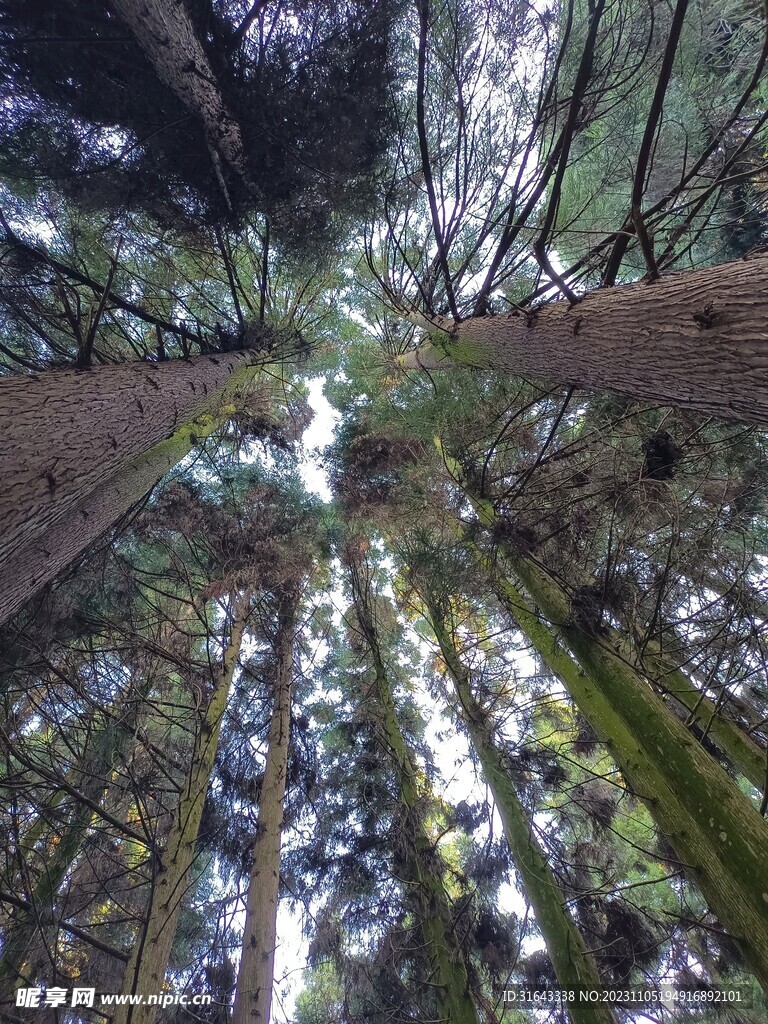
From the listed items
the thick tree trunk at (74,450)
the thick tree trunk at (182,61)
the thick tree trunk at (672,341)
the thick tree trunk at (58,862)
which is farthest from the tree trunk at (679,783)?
the thick tree trunk at (182,61)

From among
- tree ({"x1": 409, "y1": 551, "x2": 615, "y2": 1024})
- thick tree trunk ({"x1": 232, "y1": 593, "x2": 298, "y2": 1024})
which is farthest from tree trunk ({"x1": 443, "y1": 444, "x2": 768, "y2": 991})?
thick tree trunk ({"x1": 232, "y1": 593, "x2": 298, "y2": 1024})

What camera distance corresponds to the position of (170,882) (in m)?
3.50

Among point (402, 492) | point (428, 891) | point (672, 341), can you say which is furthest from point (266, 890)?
point (672, 341)

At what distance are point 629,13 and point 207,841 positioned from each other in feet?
32.1

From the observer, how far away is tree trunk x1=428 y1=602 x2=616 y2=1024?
3.10 metres

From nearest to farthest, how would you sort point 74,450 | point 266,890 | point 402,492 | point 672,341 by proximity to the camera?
point 672,341 → point 74,450 → point 266,890 → point 402,492

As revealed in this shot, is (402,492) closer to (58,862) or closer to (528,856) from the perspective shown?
(528,856)

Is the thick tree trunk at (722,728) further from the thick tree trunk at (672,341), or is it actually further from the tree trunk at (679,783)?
the thick tree trunk at (672,341)

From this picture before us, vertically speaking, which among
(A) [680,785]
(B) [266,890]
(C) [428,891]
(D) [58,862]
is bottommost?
(A) [680,785]

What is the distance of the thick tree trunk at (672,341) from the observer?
1.72 metres

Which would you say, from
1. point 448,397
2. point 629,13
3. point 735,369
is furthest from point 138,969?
point 629,13

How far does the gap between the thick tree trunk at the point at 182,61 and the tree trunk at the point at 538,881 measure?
6649mm

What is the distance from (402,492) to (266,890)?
5562mm

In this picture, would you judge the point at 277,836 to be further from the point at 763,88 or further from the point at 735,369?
the point at 763,88
